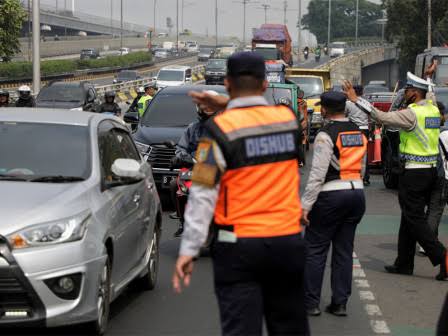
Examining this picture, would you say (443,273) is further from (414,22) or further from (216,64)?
(414,22)

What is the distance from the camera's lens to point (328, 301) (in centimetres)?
984

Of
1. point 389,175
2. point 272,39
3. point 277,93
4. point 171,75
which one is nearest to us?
point 389,175

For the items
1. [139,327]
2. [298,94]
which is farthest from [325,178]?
[298,94]

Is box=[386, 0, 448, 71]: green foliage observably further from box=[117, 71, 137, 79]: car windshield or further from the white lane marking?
the white lane marking

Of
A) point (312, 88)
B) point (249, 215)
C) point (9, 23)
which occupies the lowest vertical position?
point (312, 88)

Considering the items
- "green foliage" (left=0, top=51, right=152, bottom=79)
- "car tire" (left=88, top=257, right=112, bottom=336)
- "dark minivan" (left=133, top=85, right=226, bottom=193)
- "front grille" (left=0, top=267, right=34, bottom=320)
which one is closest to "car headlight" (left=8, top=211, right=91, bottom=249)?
"front grille" (left=0, top=267, right=34, bottom=320)

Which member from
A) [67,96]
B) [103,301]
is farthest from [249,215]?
[67,96]

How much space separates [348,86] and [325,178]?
78 centimetres

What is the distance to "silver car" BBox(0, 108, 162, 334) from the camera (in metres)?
7.44

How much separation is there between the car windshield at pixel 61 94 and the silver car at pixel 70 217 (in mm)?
22243

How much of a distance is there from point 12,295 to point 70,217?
634mm

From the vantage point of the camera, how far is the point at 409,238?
11180 millimetres

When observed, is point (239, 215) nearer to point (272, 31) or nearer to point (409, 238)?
point (409, 238)

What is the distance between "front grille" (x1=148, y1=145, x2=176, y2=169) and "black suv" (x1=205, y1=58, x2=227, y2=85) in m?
48.1
